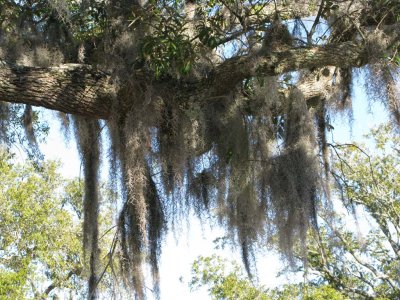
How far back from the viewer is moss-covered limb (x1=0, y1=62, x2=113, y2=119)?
144 inches

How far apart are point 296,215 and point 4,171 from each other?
8247mm

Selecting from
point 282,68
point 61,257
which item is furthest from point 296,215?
point 61,257

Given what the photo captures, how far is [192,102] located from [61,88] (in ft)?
2.34

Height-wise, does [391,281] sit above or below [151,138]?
above

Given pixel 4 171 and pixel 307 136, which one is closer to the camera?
pixel 307 136

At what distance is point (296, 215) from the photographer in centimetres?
389

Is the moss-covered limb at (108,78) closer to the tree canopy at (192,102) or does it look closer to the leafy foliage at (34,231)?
the tree canopy at (192,102)

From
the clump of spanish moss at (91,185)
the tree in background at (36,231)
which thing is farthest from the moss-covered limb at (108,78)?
the tree in background at (36,231)

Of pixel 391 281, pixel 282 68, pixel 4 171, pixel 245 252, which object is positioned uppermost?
pixel 4 171

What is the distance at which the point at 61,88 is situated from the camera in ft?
12.5

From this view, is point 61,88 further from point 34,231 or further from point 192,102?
point 34,231

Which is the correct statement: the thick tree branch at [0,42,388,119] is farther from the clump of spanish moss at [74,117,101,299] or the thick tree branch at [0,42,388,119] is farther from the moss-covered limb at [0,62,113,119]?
the clump of spanish moss at [74,117,101,299]

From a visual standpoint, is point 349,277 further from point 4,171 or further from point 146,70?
point 146,70

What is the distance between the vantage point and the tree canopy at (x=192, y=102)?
153 inches
